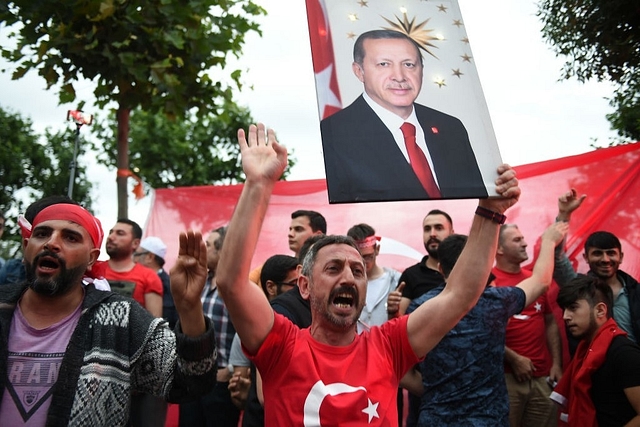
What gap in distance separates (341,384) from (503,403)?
1.68 meters

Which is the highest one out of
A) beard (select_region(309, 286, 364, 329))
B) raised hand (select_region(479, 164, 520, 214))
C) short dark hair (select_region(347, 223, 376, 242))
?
short dark hair (select_region(347, 223, 376, 242))

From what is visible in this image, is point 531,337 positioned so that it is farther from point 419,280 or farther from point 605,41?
point 605,41

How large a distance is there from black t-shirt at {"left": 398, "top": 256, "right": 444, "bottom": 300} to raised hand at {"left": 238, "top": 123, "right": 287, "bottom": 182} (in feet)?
9.29

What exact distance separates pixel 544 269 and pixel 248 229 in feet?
8.34

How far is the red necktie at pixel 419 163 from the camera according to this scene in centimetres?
268

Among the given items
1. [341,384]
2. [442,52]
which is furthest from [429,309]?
[442,52]

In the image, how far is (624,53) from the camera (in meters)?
5.62

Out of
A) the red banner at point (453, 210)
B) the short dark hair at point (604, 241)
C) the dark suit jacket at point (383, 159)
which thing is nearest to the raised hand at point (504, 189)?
the dark suit jacket at point (383, 159)

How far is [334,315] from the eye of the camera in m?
2.75

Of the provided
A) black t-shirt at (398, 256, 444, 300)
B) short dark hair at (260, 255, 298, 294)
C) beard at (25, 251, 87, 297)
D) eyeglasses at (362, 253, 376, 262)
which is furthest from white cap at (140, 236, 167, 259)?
beard at (25, 251, 87, 297)


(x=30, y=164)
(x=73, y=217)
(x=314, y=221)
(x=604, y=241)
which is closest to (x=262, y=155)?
(x=73, y=217)

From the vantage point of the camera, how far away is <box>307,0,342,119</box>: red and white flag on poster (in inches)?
106

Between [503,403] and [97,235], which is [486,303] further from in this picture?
[97,235]

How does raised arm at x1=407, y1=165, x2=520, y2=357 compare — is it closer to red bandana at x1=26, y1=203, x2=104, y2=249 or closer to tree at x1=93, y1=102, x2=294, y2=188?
red bandana at x1=26, y1=203, x2=104, y2=249
